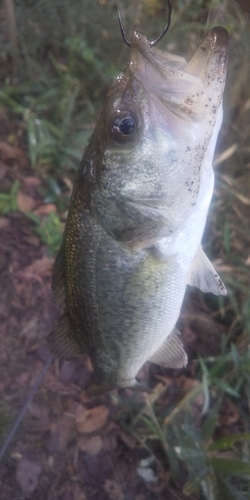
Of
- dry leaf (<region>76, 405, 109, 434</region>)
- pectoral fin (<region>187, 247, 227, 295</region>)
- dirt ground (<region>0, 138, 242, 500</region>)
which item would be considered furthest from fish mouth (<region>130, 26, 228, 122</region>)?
dry leaf (<region>76, 405, 109, 434</region>)

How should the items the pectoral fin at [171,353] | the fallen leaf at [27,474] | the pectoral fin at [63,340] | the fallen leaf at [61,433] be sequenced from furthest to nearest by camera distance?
1. the fallen leaf at [61,433]
2. the fallen leaf at [27,474]
3. the pectoral fin at [171,353]
4. the pectoral fin at [63,340]

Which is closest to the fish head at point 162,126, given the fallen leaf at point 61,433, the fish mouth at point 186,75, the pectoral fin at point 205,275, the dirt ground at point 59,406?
the fish mouth at point 186,75

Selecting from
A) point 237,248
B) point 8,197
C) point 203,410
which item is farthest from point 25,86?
point 203,410

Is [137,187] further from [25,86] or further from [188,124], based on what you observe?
[25,86]

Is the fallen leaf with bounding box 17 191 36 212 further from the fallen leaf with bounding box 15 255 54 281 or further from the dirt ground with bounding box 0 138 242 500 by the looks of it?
the fallen leaf with bounding box 15 255 54 281

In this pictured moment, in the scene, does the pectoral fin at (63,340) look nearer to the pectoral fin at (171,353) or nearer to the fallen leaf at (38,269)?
the pectoral fin at (171,353)
